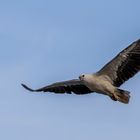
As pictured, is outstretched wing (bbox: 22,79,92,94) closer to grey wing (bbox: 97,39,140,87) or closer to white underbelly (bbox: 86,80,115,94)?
grey wing (bbox: 97,39,140,87)

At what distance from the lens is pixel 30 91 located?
94.3 ft

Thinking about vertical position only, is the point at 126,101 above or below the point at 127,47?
below

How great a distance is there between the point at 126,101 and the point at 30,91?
15.1 ft

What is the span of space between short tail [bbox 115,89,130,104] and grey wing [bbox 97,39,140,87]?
886 millimetres

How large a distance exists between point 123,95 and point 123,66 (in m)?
1.25

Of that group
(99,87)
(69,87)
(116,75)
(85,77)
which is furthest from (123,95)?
(69,87)

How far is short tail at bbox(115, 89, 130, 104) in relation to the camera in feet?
83.6

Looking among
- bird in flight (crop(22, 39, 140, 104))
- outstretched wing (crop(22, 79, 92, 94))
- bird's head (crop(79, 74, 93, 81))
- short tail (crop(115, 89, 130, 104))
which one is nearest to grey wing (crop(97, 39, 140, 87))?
bird in flight (crop(22, 39, 140, 104))

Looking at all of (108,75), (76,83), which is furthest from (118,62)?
(76,83)

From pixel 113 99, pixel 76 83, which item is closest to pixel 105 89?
pixel 113 99

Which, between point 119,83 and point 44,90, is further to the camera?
point 44,90

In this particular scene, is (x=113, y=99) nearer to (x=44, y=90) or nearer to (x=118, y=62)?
(x=118, y=62)

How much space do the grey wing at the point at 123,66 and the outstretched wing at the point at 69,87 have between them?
1.60 metres

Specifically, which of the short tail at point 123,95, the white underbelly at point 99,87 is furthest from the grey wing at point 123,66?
the short tail at point 123,95
